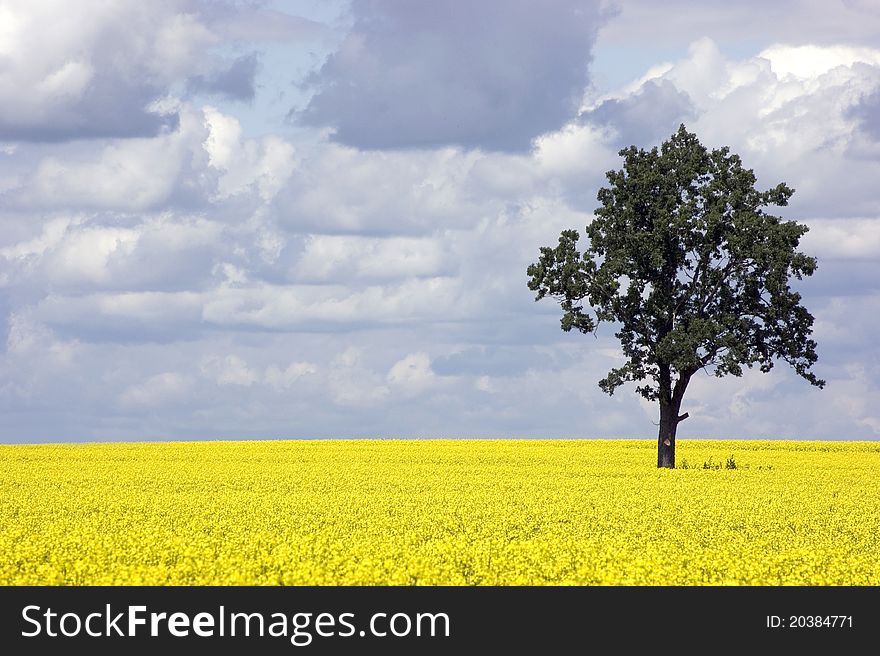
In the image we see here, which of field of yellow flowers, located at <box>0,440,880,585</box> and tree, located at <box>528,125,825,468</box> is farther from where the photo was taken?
tree, located at <box>528,125,825,468</box>

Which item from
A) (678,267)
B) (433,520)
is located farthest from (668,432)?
(433,520)

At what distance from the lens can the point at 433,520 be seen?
27.4m

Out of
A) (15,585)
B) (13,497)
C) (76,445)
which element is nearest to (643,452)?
(76,445)

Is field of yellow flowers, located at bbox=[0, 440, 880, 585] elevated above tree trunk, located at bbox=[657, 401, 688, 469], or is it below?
below

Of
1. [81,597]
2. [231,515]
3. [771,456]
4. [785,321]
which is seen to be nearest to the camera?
[81,597]

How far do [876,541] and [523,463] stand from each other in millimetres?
28916

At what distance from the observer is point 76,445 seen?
67188 millimetres

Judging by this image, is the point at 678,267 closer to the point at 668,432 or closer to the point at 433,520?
the point at 668,432

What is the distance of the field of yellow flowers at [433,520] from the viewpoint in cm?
1864

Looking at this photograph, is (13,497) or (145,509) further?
(13,497)

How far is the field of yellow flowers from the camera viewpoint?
1864 centimetres

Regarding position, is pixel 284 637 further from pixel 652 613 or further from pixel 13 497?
pixel 13 497

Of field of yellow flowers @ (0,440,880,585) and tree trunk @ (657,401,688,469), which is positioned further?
tree trunk @ (657,401,688,469)

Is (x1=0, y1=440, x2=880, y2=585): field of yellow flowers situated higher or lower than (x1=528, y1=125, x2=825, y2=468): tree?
lower
